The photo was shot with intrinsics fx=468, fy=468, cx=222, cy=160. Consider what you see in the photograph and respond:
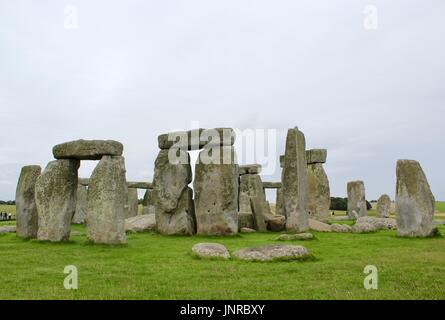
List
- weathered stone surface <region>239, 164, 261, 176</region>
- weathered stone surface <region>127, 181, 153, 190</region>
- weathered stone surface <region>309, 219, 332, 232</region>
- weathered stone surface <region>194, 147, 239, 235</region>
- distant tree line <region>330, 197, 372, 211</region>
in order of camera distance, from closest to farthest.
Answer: weathered stone surface <region>194, 147, 239, 235</region> → weathered stone surface <region>309, 219, 332, 232</region> → weathered stone surface <region>239, 164, 261, 176</region> → weathered stone surface <region>127, 181, 153, 190</region> → distant tree line <region>330, 197, 372, 211</region>

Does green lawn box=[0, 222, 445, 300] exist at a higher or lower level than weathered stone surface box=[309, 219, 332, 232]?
higher

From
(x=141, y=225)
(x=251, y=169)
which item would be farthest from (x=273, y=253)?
(x=251, y=169)

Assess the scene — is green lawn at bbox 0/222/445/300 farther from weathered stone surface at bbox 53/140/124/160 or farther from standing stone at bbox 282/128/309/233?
standing stone at bbox 282/128/309/233

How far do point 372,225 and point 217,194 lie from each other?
19.5 ft

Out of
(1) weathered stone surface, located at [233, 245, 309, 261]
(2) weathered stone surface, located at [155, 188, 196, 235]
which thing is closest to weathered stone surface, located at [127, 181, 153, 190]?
(2) weathered stone surface, located at [155, 188, 196, 235]

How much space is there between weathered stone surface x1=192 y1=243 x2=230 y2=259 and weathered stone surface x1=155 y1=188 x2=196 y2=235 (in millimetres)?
6908

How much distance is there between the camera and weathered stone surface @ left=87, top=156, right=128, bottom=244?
41.2 feet

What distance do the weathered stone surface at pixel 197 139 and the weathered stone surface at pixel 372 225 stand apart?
18.2 ft

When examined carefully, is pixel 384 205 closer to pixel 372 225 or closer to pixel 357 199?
pixel 357 199

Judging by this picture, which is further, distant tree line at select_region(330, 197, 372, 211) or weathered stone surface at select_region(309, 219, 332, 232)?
distant tree line at select_region(330, 197, 372, 211)

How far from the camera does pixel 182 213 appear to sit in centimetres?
1767
